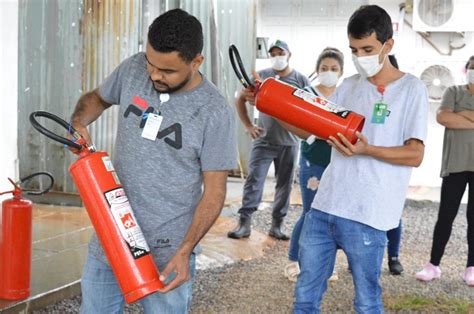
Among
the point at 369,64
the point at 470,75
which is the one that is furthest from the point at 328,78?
the point at 369,64

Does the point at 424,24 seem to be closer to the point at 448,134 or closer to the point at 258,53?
the point at 258,53

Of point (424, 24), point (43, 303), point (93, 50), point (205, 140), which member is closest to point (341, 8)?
point (424, 24)

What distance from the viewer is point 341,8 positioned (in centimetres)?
1041

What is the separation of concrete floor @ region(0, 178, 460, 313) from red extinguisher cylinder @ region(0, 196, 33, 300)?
0.27 ft

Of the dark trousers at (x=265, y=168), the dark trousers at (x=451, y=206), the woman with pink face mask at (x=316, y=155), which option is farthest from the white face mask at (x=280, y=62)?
the dark trousers at (x=451, y=206)

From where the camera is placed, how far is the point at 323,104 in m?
2.74

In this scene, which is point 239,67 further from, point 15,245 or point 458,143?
point 458,143

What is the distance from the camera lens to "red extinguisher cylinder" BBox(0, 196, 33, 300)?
3564 millimetres

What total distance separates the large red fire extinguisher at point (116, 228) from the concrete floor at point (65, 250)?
170 centimetres

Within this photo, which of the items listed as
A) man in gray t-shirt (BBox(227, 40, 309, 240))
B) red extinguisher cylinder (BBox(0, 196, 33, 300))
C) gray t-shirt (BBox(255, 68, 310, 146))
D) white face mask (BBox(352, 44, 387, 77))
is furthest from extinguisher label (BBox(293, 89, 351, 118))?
gray t-shirt (BBox(255, 68, 310, 146))

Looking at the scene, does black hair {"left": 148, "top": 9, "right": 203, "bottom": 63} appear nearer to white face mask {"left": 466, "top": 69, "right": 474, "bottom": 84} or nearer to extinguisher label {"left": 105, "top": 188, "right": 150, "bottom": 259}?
extinguisher label {"left": 105, "top": 188, "right": 150, "bottom": 259}

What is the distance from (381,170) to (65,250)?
9.51 ft

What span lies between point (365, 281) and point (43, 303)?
75.3 inches

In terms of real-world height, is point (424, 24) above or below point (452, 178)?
above
